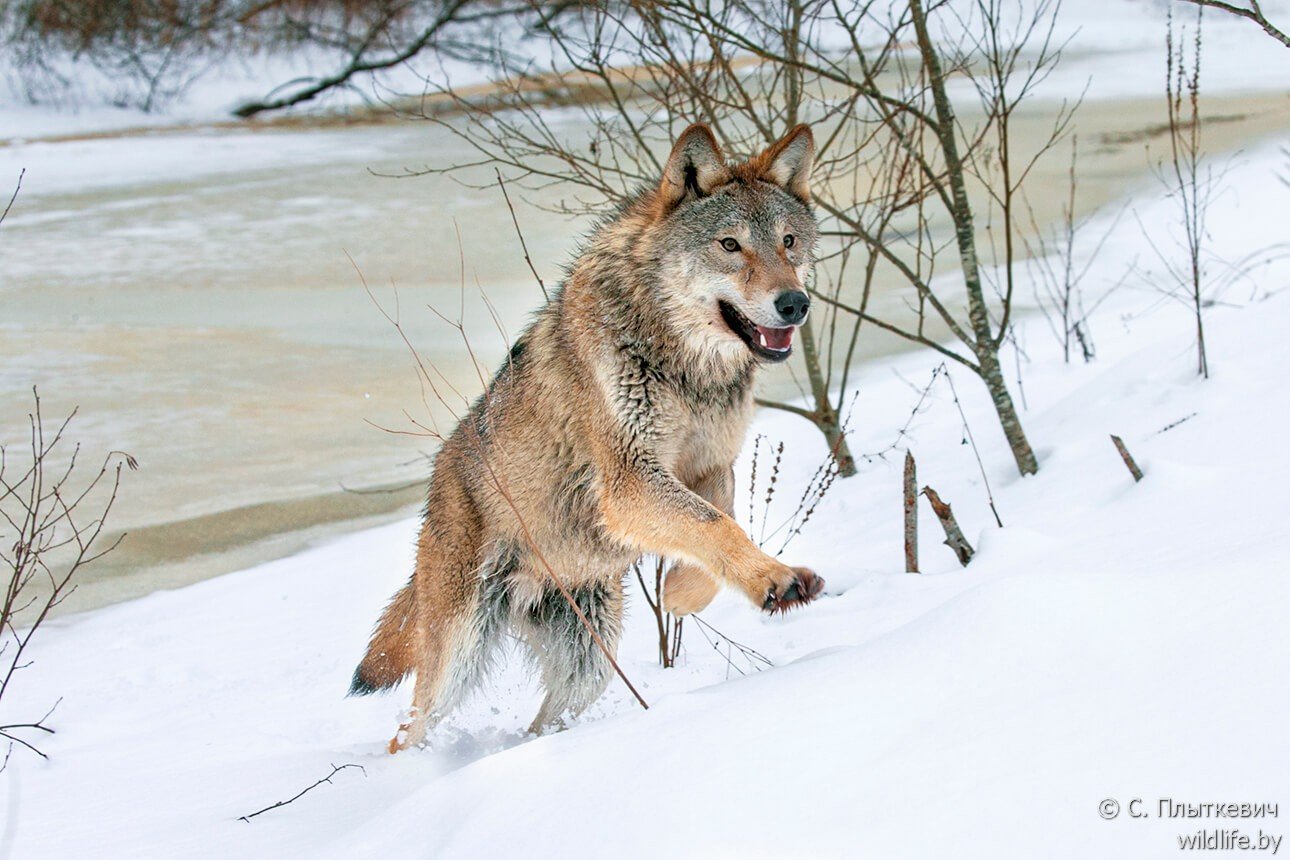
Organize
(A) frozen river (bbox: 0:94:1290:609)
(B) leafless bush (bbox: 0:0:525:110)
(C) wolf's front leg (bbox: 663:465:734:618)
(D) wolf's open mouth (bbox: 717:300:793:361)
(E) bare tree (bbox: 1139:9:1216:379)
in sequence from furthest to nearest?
(B) leafless bush (bbox: 0:0:525:110) < (A) frozen river (bbox: 0:94:1290:609) < (E) bare tree (bbox: 1139:9:1216:379) < (C) wolf's front leg (bbox: 663:465:734:618) < (D) wolf's open mouth (bbox: 717:300:793:361)

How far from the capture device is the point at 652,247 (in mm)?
4176

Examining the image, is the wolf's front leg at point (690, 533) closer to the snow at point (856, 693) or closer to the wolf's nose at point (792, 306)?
the snow at point (856, 693)

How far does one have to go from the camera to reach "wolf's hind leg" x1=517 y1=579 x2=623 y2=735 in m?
4.61

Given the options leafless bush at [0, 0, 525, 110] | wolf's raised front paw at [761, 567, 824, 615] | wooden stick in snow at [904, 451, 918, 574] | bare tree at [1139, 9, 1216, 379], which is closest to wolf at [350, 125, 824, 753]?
wolf's raised front paw at [761, 567, 824, 615]

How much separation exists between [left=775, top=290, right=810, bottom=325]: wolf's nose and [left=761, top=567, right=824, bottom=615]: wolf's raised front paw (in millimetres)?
792

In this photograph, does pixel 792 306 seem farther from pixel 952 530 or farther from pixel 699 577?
pixel 952 530

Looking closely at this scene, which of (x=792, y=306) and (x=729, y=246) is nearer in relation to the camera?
(x=792, y=306)

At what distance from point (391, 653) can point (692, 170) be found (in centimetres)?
205

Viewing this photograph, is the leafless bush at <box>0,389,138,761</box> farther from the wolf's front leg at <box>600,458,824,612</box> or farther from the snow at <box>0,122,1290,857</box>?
the wolf's front leg at <box>600,458,824,612</box>

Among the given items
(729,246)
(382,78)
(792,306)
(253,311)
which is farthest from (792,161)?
(382,78)

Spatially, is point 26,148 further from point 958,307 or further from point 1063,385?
point 1063,385

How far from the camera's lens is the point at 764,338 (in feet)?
12.9

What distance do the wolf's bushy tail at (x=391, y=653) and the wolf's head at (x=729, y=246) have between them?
1512mm

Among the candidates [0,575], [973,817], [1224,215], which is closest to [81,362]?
[0,575]
